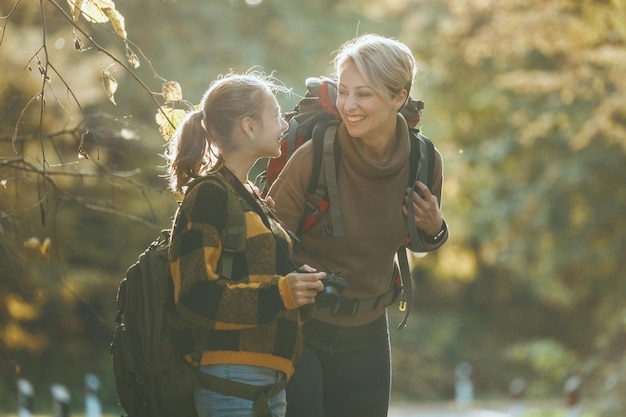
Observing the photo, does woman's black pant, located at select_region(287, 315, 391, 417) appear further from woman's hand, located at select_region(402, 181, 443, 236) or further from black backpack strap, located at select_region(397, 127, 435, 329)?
woman's hand, located at select_region(402, 181, 443, 236)

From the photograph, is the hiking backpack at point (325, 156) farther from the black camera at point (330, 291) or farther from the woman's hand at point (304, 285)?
the woman's hand at point (304, 285)

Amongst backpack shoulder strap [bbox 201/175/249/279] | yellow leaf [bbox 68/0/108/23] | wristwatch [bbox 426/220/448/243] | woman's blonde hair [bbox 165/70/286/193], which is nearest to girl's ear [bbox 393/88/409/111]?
wristwatch [bbox 426/220/448/243]

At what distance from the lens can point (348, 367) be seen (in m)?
3.49

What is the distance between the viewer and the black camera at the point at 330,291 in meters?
2.93

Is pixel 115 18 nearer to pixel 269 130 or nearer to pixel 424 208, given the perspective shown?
pixel 269 130

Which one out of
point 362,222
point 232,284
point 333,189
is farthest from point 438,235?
point 232,284

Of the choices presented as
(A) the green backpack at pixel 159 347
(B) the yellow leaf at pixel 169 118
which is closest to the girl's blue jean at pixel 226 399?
(A) the green backpack at pixel 159 347

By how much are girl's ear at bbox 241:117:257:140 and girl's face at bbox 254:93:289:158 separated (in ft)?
0.06

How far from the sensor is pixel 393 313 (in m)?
26.2

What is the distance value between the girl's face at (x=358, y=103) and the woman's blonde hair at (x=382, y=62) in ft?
0.07

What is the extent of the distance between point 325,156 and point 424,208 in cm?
36

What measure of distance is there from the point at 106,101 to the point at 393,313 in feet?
40.3

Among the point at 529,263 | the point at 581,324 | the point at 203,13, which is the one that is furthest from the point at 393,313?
the point at 203,13

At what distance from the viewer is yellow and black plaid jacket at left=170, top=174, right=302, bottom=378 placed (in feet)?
9.16
